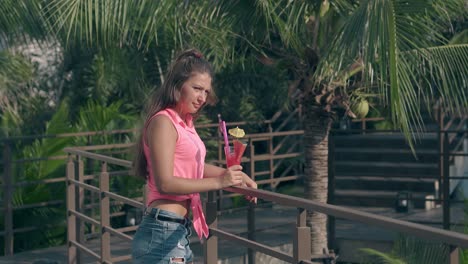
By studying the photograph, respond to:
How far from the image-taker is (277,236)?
10695mm

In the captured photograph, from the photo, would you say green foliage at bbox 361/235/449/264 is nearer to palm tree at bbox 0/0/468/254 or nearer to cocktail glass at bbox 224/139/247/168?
palm tree at bbox 0/0/468/254

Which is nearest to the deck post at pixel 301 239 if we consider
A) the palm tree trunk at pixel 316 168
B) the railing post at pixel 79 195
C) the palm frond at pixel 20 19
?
the railing post at pixel 79 195

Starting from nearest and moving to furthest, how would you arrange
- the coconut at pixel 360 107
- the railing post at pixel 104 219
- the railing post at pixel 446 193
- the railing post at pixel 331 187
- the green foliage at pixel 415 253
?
the railing post at pixel 104 219
the green foliage at pixel 415 253
the coconut at pixel 360 107
the railing post at pixel 446 193
the railing post at pixel 331 187

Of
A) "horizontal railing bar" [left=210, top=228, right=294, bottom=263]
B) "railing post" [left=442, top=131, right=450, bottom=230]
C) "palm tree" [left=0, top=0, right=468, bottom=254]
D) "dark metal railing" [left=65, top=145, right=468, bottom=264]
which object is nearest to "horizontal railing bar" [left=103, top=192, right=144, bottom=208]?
"dark metal railing" [left=65, top=145, right=468, bottom=264]

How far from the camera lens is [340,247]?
1070 centimetres

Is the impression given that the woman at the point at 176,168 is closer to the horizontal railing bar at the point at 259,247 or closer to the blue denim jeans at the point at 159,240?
the blue denim jeans at the point at 159,240

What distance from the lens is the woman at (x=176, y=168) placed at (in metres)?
3.71

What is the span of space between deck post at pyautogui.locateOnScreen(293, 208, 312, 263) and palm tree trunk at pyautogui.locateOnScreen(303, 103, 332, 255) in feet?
18.7

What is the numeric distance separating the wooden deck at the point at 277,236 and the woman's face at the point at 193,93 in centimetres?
485

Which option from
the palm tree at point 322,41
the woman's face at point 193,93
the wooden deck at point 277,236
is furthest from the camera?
the wooden deck at point 277,236

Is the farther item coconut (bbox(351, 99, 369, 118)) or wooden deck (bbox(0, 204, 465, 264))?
wooden deck (bbox(0, 204, 465, 264))

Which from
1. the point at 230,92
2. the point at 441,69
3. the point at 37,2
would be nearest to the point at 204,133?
the point at 230,92

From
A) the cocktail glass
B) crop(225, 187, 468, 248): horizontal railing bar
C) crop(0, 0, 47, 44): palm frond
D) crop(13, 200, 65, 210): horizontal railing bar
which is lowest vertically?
crop(13, 200, 65, 210): horizontal railing bar

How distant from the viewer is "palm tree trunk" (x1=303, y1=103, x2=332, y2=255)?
965cm
